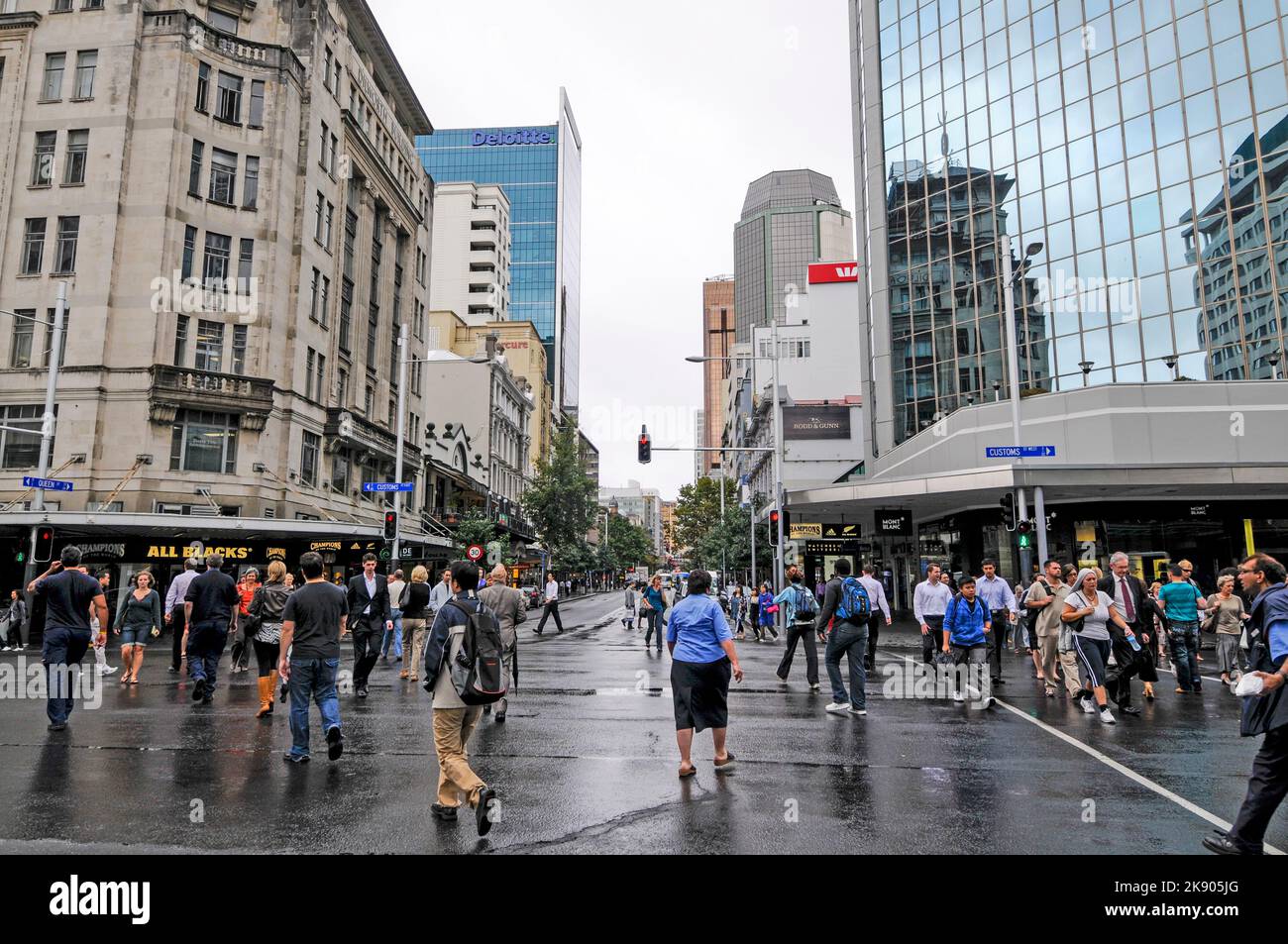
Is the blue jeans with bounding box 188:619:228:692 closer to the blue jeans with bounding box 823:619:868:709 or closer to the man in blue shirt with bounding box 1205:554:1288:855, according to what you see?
the blue jeans with bounding box 823:619:868:709

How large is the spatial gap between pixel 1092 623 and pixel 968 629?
158cm

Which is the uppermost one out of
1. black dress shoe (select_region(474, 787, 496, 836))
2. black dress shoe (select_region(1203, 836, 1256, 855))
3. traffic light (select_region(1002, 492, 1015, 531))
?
traffic light (select_region(1002, 492, 1015, 531))

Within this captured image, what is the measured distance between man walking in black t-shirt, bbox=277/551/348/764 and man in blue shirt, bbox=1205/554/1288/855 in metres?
6.89

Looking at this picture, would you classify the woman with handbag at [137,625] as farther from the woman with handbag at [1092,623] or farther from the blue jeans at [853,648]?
the woman with handbag at [1092,623]

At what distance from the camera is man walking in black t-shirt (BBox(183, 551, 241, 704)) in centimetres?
1097

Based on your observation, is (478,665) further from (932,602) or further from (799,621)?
(932,602)

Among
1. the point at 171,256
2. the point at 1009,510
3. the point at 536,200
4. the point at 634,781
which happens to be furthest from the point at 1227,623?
the point at 536,200

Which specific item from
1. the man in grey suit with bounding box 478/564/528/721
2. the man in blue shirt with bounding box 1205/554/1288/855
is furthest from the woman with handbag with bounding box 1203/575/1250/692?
the man in grey suit with bounding box 478/564/528/721

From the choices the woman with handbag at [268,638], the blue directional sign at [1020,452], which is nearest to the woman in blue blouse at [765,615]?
the blue directional sign at [1020,452]

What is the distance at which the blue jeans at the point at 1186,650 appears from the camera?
39.6 ft

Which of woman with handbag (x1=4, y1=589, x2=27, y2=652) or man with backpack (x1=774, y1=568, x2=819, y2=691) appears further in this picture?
woman with handbag (x1=4, y1=589, x2=27, y2=652)

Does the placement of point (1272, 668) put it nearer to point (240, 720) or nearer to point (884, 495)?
point (240, 720)

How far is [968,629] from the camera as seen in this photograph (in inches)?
439
